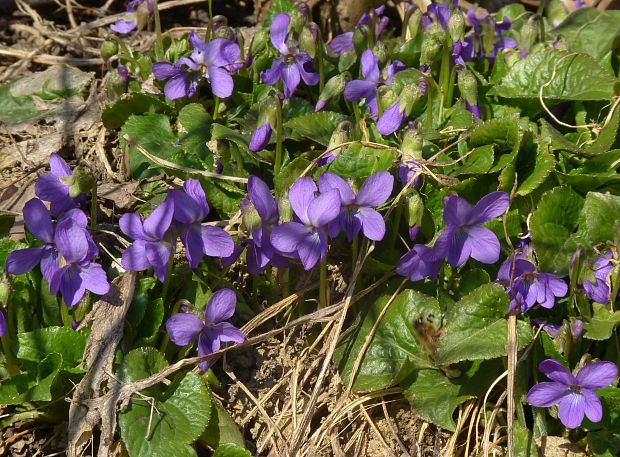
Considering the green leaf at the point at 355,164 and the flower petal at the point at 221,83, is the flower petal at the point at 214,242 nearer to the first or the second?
the green leaf at the point at 355,164

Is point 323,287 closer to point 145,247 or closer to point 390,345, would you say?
point 390,345

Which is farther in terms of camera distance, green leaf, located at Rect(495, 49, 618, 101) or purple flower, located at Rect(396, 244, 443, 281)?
green leaf, located at Rect(495, 49, 618, 101)

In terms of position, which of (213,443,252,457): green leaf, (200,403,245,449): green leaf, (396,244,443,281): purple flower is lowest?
(200,403,245,449): green leaf

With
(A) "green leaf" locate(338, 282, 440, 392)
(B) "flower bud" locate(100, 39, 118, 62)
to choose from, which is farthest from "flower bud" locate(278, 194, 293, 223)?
(B) "flower bud" locate(100, 39, 118, 62)

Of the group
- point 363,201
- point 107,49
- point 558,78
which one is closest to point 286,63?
point 107,49

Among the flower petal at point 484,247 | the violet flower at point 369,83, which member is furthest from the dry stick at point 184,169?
the flower petal at point 484,247

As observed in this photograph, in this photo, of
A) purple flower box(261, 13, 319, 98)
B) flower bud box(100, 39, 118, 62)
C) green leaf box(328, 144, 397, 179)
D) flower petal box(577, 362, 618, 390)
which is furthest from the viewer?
flower bud box(100, 39, 118, 62)

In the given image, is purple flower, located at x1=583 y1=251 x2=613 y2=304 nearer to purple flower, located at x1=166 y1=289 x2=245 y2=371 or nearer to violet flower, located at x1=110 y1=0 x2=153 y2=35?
purple flower, located at x1=166 y1=289 x2=245 y2=371
